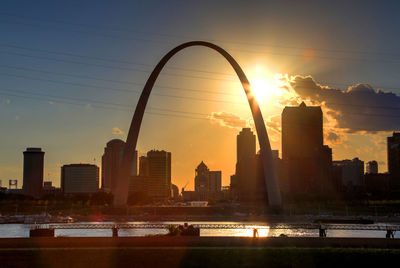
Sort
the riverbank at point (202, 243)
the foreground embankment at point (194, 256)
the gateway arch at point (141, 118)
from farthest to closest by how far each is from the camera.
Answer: the gateway arch at point (141, 118) < the riverbank at point (202, 243) < the foreground embankment at point (194, 256)

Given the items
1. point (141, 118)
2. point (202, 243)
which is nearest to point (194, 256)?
point (202, 243)

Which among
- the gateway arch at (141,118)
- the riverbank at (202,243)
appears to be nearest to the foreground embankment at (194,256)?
the riverbank at (202,243)

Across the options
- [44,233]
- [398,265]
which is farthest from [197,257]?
[44,233]

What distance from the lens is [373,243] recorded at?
31734 mm

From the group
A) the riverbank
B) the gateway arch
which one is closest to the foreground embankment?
the riverbank

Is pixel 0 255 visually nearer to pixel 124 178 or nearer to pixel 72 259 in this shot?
pixel 72 259

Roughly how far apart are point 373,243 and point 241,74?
2561 inches

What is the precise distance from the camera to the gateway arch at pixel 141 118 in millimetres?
93262

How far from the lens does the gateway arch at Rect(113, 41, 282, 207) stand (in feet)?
306

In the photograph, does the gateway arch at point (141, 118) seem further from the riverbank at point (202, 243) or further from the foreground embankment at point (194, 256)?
the foreground embankment at point (194, 256)

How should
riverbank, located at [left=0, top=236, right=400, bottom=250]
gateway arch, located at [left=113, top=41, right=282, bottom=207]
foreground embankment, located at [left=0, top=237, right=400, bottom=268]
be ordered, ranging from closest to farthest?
1. foreground embankment, located at [left=0, top=237, right=400, bottom=268]
2. riverbank, located at [left=0, top=236, right=400, bottom=250]
3. gateway arch, located at [left=113, top=41, right=282, bottom=207]

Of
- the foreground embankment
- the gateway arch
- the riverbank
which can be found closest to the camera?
the foreground embankment

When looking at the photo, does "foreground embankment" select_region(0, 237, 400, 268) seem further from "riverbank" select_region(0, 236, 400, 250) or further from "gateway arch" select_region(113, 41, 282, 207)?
"gateway arch" select_region(113, 41, 282, 207)

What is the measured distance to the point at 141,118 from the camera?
101938 mm
